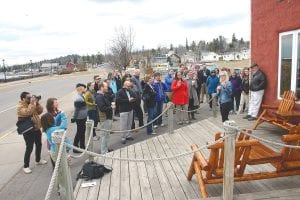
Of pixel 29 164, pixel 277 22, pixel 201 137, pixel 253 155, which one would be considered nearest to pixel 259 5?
pixel 277 22

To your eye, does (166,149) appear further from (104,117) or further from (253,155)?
(253,155)

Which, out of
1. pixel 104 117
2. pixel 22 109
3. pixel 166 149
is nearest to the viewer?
pixel 22 109

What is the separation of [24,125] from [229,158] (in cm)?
483

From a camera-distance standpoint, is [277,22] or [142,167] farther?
[277,22]

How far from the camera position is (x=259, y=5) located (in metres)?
9.73

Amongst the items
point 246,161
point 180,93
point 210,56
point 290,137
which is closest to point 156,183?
point 246,161

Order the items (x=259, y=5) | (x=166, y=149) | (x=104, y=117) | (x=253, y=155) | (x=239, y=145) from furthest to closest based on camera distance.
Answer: (x=259, y=5)
(x=104, y=117)
(x=166, y=149)
(x=253, y=155)
(x=239, y=145)

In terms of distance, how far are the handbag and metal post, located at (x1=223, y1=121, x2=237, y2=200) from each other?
15.4ft

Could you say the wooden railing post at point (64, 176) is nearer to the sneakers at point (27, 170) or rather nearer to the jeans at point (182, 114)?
the sneakers at point (27, 170)

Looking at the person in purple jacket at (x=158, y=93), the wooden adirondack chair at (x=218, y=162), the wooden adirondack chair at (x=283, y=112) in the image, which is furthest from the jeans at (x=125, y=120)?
the wooden adirondack chair at (x=218, y=162)

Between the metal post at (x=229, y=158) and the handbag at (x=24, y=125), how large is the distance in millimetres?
4680

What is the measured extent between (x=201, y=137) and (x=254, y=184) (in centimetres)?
341

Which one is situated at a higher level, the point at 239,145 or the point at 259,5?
the point at 259,5

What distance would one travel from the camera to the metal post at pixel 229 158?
433cm
